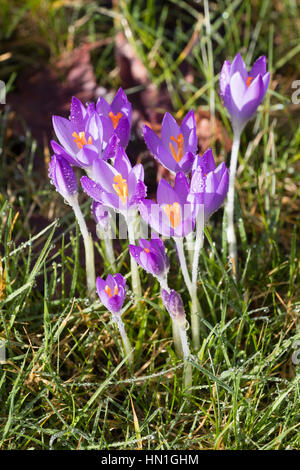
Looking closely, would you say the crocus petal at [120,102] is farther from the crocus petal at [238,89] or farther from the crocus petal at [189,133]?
the crocus petal at [238,89]

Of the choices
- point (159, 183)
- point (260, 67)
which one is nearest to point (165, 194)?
point (159, 183)

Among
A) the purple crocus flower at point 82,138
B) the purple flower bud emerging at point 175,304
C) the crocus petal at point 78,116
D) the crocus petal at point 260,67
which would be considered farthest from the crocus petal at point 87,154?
the crocus petal at point 260,67

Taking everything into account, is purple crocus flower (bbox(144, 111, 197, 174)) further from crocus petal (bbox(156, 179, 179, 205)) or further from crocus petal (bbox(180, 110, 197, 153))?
crocus petal (bbox(156, 179, 179, 205))

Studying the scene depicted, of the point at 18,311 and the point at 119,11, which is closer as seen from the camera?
the point at 18,311
